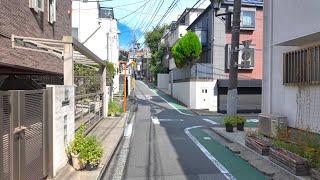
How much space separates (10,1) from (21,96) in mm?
5551

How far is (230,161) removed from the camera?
9102 mm

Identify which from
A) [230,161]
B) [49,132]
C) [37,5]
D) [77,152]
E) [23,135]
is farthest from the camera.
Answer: [37,5]

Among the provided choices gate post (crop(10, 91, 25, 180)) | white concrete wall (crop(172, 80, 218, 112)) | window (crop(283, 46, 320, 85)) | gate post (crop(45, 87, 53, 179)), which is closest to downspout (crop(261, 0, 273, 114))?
window (crop(283, 46, 320, 85))

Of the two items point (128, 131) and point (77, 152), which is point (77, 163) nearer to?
point (77, 152)

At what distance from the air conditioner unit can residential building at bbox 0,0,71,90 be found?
715cm

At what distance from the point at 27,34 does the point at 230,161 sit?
732 cm

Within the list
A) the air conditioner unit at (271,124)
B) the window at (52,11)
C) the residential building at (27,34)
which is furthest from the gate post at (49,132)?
the window at (52,11)

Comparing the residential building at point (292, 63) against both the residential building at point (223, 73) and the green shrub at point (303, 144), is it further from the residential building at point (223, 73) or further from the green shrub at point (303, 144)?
the residential building at point (223, 73)

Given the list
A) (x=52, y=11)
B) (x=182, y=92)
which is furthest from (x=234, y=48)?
(x=182, y=92)

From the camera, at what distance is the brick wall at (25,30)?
9.27 metres

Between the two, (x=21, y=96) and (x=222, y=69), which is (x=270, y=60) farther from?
(x=222, y=69)

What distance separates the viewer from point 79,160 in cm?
733

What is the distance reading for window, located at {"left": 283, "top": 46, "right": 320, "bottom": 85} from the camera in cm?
925

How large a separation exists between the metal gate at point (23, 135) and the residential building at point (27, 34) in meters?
1.92
